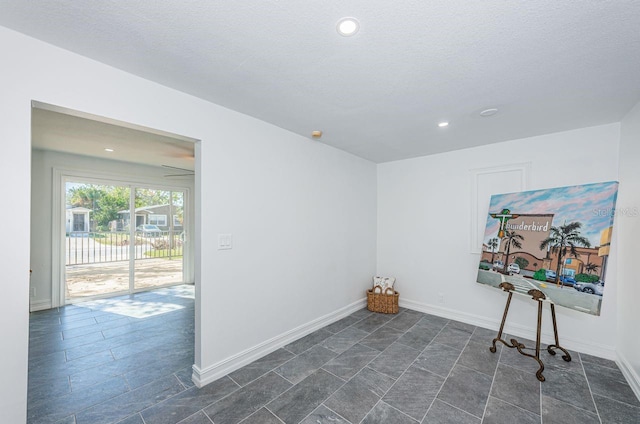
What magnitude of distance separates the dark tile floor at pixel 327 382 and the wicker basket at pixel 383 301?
1.99 feet

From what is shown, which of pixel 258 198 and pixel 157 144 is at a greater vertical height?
pixel 157 144

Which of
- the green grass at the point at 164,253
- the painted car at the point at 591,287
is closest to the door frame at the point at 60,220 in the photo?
the green grass at the point at 164,253

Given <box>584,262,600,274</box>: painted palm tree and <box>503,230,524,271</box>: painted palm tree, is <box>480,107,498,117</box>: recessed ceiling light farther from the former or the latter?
<box>584,262,600,274</box>: painted palm tree

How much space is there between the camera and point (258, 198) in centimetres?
271

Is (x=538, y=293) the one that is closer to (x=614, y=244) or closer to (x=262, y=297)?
(x=614, y=244)

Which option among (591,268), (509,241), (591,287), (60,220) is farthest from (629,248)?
(60,220)

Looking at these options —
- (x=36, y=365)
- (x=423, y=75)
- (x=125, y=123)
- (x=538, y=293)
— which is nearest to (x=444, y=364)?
(x=538, y=293)

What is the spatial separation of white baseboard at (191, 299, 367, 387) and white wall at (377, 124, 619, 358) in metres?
1.35

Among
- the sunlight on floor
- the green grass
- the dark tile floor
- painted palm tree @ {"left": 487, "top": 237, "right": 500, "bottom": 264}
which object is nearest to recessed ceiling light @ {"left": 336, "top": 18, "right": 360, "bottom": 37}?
the dark tile floor

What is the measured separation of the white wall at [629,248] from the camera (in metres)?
2.25

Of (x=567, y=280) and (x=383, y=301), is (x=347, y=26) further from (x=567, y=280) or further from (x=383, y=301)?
(x=383, y=301)

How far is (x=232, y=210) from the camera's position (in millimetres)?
2484

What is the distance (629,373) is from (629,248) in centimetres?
110

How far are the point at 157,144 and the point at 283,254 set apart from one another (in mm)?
2412
